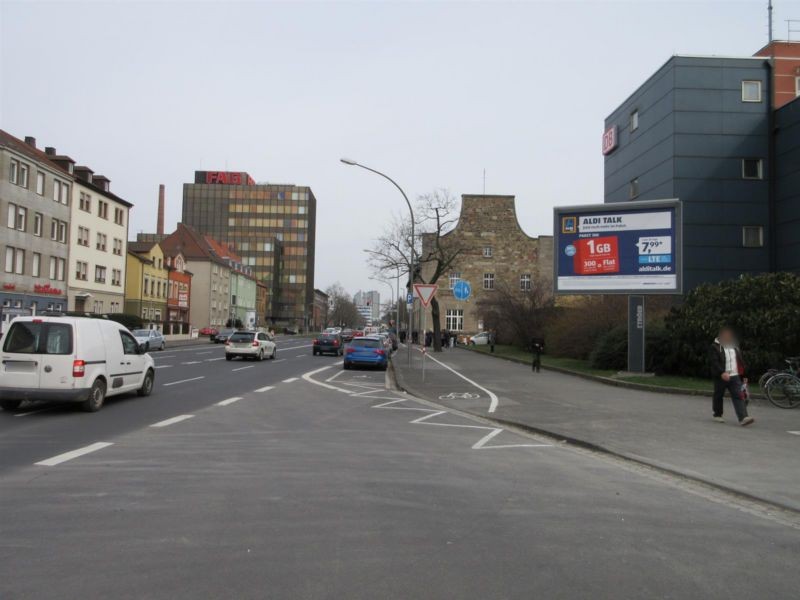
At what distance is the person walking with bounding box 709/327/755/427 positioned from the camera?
11.4m

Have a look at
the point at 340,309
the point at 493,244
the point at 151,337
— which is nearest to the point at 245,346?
the point at 151,337

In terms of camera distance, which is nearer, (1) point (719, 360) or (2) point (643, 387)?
(1) point (719, 360)

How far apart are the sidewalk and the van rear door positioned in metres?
8.17

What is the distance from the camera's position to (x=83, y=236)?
5231 cm

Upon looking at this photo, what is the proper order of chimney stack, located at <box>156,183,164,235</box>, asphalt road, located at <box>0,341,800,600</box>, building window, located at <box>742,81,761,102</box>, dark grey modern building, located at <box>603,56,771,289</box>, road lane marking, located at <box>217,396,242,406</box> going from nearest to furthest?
1. asphalt road, located at <box>0,341,800,600</box>
2. road lane marking, located at <box>217,396,242,406</box>
3. dark grey modern building, located at <box>603,56,771,289</box>
4. building window, located at <box>742,81,761,102</box>
5. chimney stack, located at <box>156,183,164,235</box>

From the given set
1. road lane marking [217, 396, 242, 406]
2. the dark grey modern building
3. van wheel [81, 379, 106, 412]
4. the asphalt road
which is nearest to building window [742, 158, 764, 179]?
the dark grey modern building

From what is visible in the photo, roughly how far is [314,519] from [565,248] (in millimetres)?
19260

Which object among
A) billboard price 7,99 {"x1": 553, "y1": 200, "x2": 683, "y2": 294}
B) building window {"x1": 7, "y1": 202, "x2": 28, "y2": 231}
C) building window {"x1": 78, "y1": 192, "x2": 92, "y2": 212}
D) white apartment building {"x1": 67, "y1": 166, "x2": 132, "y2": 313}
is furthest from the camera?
building window {"x1": 78, "y1": 192, "x2": 92, "y2": 212}

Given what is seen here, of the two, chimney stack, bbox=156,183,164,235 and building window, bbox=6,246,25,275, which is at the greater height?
chimney stack, bbox=156,183,164,235

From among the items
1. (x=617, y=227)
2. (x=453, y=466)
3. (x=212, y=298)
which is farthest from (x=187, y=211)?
(x=453, y=466)

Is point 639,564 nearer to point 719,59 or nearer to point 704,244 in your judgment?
point 704,244

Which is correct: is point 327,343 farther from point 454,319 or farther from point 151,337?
point 454,319

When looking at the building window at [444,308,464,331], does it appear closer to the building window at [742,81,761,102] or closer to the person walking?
the building window at [742,81,761,102]

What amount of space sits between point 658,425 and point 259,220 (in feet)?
392
